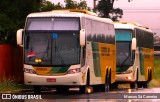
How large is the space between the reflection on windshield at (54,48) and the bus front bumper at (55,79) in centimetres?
56

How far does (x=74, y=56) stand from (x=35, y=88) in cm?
270

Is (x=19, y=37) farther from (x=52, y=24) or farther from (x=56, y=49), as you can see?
(x=56, y=49)

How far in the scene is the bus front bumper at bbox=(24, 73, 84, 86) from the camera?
29109 mm

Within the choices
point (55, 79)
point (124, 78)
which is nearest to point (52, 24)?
point (55, 79)

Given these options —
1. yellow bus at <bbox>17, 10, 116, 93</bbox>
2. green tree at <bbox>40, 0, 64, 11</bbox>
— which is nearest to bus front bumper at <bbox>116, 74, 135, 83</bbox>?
green tree at <bbox>40, 0, 64, 11</bbox>

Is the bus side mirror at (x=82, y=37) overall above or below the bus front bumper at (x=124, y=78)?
above

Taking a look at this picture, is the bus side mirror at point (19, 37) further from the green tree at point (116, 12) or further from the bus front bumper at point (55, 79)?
the green tree at point (116, 12)

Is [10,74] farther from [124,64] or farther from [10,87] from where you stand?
[124,64]

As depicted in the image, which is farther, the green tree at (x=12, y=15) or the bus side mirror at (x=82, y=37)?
the green tree at (x=12, y=15)

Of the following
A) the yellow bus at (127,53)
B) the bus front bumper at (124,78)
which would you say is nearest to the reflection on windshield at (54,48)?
the yellow bus at (127,53)

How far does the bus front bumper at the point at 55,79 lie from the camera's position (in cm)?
2911

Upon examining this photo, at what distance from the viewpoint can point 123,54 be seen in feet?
131

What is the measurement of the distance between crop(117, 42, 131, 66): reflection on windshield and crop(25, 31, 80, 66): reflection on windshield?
34.5 feet

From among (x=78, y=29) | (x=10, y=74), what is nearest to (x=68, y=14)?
(x=78, y=29)
